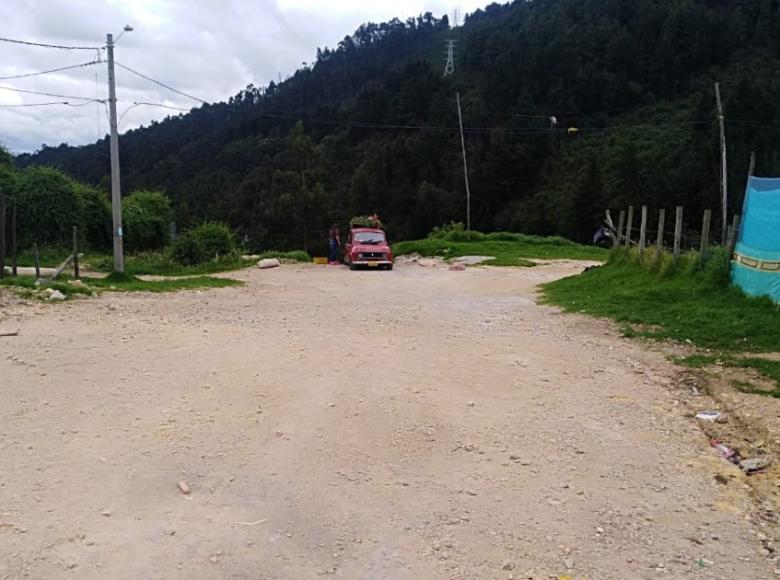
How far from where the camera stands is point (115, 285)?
1773 centimetres

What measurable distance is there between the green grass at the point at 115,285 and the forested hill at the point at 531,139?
3125 cm

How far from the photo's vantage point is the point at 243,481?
4961 mm

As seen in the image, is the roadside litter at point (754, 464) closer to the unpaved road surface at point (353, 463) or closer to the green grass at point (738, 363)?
the unpaved road surface at point (353, 463)

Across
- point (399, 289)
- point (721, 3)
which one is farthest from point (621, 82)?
point (399, 289)

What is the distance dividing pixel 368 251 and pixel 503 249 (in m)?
9.00

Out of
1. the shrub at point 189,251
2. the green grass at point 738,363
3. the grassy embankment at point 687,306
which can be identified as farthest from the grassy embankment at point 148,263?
the green grass at point 738,363

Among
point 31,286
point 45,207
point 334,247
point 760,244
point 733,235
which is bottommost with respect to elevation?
point 31,286

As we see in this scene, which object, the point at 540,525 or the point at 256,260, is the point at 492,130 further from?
the point at 540,525

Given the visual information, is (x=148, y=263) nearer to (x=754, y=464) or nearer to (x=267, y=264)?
(x=267, y=264)

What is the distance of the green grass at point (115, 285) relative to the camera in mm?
14156

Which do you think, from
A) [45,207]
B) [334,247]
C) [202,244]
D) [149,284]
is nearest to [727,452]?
[149,284]

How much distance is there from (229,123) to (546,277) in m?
94.5

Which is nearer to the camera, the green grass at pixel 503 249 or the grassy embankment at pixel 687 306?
the grassy embankment at pixel 687 306

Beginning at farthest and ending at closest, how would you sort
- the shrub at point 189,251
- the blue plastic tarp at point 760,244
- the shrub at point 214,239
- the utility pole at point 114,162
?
the shrub at point 214,239 → the shrub at point 189,251 → the utility pole at point 114,162 → the blue plastic tarp at point 760,244
